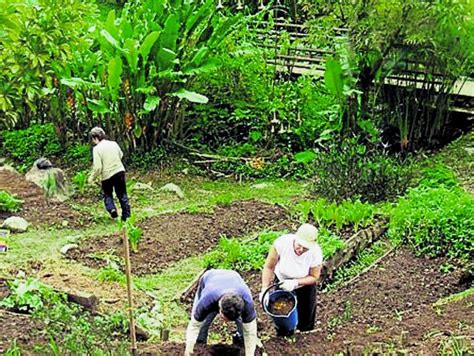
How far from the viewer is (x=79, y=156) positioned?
13.8 meters

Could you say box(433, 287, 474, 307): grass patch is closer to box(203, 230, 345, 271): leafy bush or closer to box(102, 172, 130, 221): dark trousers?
box(203, 230, 345, 271): leafy bush

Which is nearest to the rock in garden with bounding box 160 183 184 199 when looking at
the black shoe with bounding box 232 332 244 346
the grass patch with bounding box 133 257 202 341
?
the grass patch with bounding box 133 257 202 341

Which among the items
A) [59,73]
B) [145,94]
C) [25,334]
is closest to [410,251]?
[25,334]

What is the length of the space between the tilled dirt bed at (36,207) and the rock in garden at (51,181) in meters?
0.09

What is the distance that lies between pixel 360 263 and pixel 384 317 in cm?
199

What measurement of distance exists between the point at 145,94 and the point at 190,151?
1330 mm

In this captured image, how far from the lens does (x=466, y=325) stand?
19.9ft

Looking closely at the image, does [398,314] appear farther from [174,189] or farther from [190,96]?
[190,96]

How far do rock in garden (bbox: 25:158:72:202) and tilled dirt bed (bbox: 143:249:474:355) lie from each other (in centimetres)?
416

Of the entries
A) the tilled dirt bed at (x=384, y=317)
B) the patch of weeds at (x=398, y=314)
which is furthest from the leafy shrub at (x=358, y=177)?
the patch of weeds at (x=398, y=314)

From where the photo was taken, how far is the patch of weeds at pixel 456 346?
5148 millimetres

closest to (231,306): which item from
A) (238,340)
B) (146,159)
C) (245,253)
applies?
(238,340)

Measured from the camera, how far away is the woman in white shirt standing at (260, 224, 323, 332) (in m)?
6.36

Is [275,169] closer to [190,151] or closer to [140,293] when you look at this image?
[190,151]
